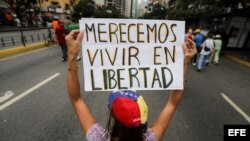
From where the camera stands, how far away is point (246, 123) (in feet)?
16.0

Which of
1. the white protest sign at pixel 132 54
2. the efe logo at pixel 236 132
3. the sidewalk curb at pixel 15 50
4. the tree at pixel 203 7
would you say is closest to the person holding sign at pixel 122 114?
the white protest sign at pixel 132 54

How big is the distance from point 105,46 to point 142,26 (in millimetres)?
360

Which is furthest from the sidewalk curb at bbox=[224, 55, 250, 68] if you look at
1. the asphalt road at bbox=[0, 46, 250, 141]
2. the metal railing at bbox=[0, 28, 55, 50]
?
the metal railing at bbox=[0, 28, 55, 50]

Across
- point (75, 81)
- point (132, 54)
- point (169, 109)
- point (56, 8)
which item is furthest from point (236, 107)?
point (56, 8)

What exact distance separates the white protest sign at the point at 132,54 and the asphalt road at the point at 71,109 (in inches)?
92.1

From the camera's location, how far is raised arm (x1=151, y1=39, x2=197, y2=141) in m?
1.68

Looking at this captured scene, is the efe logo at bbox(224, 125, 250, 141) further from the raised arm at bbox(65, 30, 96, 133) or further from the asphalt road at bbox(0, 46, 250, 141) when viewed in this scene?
the raised arm at bbox(65, 30, 96, 133)

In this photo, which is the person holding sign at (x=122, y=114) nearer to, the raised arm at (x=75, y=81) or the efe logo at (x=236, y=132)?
the raised arm at (x=75, y=81)

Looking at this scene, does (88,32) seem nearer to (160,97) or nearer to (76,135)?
(76,135)

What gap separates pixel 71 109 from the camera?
203 inches

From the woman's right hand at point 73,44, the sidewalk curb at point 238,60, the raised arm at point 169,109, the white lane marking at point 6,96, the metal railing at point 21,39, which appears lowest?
the sidewalk curb at point 238,60

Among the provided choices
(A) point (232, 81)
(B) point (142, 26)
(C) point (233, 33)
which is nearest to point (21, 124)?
(B) point (142, 26)

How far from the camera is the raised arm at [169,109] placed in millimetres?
1678

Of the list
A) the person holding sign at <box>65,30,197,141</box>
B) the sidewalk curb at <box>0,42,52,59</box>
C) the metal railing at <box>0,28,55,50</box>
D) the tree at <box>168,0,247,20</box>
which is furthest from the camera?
the tree at <box>168,0,247,20</box>
